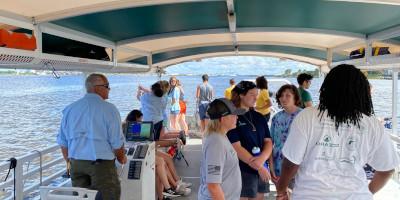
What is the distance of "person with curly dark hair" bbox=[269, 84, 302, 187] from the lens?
3285 mm

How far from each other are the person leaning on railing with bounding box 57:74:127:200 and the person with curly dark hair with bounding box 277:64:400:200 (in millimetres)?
1779

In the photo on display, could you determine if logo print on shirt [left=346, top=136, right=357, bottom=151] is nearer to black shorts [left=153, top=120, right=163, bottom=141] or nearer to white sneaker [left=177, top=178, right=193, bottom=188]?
white sneaker [left=177, top=178, right=193, bottom=188]

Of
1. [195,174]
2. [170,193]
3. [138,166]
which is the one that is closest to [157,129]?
[195,174]

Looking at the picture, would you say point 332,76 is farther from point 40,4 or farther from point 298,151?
point 40,4

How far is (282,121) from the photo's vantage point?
131 inches

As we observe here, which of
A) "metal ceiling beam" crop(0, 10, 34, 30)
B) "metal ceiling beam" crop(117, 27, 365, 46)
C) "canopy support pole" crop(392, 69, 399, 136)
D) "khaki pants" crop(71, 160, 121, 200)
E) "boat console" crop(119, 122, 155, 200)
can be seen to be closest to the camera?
"metal ceiling beam" crop(0, 10, 34, 30)

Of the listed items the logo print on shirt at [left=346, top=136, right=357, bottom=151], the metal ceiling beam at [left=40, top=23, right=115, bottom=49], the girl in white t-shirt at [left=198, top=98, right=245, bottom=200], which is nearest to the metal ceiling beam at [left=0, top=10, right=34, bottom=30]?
the metal ceiling beam at [left=40, top=23, right=115, bottom=49]

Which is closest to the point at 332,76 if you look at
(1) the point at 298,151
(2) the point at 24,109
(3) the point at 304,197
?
(1) the point at 298,151

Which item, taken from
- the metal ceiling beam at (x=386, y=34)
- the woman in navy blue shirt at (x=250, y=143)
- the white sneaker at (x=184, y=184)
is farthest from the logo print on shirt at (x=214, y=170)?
the white sneaker at (x=184, y=184)

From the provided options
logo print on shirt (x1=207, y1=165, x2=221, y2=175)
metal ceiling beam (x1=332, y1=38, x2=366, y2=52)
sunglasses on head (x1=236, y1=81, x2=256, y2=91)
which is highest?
metal ceiling beam (x1=332, y1=38, x2=366, y2=52)

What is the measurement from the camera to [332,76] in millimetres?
1832

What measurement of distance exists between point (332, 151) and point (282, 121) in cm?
155

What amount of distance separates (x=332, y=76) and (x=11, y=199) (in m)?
2.91

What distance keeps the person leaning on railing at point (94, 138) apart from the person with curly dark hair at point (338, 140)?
1779 millimetres
